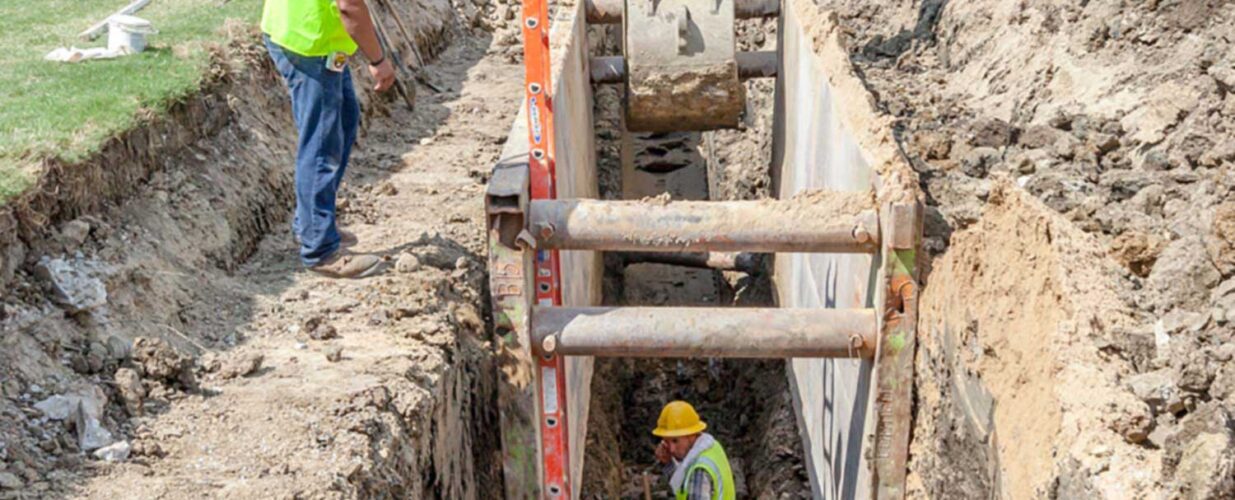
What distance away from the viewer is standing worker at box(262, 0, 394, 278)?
19.3ft

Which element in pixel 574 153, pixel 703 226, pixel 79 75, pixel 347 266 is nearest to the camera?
pixel 703 226

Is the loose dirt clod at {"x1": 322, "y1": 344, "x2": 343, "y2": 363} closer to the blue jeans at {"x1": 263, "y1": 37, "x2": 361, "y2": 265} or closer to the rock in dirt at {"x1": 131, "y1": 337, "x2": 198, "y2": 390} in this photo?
the rock in dirt at {"x1": 131, "y1": 337, "x2": 198, "y2": 390}

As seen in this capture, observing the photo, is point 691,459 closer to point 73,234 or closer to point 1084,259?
point 1084,259

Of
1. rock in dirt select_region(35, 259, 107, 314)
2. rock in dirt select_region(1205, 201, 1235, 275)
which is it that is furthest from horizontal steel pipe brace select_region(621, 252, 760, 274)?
rock in dirt select_region(1205, 201, 1235, 275)

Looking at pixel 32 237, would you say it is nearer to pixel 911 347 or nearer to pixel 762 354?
pixel 762 354

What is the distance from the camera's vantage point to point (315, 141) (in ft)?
20.2

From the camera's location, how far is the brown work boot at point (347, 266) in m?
6.34

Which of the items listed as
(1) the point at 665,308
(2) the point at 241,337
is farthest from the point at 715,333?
(2) the point at 241,337

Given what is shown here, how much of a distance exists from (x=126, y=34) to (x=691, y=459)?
4318 millimetres

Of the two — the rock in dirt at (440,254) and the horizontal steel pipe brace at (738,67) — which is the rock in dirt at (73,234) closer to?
the rock in dirt at (440,254)

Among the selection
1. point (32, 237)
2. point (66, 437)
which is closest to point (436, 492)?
point (66, 437)

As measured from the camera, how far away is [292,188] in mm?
7602

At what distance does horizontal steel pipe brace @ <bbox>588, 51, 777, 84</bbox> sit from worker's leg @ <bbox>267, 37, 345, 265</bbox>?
3.84 metres

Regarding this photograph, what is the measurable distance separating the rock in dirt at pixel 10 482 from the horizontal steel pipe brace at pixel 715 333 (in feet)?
7.52
